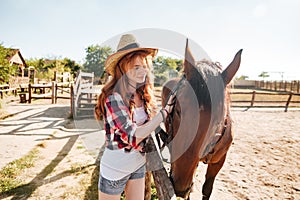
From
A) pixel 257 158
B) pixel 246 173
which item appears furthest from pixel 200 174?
pixel 257 158

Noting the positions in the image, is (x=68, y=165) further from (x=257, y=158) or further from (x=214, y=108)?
(x=257, y=158)

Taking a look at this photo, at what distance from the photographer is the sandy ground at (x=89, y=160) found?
126 inches

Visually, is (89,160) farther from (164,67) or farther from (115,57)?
(115,57)

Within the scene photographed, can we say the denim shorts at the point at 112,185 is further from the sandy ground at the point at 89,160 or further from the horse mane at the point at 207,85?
the sandy ground at the point at 89,160

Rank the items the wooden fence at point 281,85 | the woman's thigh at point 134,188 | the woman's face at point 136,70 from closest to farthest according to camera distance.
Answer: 1. the woman's face at point 136,70
2. the woman's thigh at point 134,188
3. the wooden fence at point 281,85

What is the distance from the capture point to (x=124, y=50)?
1317 mm

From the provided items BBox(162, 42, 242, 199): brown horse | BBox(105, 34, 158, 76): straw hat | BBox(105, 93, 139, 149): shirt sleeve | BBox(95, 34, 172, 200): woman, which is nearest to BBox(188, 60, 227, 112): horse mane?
BBox(162, 42, 242, 199): brown horse

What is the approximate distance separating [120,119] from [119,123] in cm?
2

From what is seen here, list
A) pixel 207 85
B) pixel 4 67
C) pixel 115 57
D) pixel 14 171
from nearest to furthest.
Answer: pixel 115 57 → pixel 207 85 → pixel 14 171 → pixel 4 67

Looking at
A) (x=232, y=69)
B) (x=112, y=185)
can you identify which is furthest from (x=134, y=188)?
(x=232, y=69)

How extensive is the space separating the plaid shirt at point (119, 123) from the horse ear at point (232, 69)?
87 centimetres

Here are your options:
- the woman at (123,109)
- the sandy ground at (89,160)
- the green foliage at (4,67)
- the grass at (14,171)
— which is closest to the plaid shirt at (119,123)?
the woman at (123,109)

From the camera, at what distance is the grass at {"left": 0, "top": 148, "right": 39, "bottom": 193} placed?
3.10m

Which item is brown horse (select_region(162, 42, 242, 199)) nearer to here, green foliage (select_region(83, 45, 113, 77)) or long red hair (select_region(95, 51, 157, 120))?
long red hair (select_region(95, 51, 157, 120))
